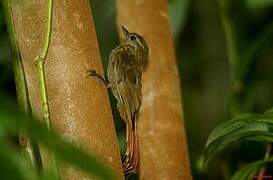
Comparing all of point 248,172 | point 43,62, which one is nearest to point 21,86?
point 43,62

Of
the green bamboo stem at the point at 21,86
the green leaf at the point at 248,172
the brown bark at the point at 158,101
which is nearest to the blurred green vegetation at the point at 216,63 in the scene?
the brown bark at the point at 158,101

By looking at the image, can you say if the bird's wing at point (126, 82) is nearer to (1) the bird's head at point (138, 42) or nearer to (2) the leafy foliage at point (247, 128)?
(1) the bird's head at point (138, 42)

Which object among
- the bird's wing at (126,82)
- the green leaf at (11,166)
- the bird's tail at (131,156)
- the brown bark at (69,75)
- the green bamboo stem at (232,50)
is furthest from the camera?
the green bamboo stem at (232,50)

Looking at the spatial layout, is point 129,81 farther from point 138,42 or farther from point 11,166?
point 11,166

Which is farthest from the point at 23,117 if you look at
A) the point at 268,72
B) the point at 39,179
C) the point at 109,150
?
the point at 268,72

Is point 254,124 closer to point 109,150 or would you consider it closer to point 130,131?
point 130,131
